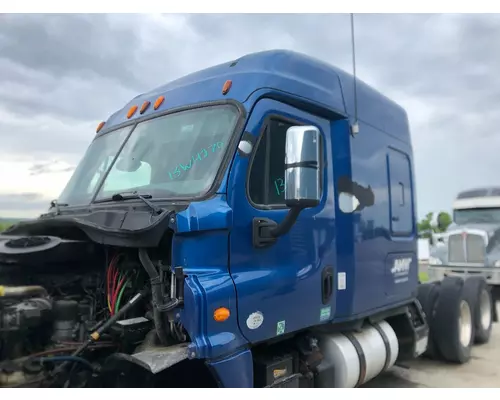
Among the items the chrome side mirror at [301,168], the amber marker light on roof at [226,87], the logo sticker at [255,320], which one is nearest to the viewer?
the chrome side mirror at [301,168]

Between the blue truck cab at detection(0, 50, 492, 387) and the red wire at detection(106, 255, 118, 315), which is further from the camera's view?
the red wire at detection(106, 255, 118, 315)

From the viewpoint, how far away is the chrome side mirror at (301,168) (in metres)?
2.74

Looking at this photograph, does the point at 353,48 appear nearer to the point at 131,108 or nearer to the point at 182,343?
the point at 131,108

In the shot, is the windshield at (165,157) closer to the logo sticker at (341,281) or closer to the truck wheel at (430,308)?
the logo sticker at (341,281)

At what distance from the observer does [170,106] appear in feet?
12.2

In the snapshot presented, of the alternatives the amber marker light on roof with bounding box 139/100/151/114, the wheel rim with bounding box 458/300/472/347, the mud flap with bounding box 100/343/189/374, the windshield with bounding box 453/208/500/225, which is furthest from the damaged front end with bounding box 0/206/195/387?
the windshield with bounding box 453/208/500/225

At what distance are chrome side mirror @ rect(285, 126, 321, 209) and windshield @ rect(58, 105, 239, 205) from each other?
0.54 metres

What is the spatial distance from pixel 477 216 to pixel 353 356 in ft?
32.5

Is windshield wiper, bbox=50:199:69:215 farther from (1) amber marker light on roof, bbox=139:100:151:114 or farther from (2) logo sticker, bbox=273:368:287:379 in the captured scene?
(2) logo sticker, bbox=273:368:287:379

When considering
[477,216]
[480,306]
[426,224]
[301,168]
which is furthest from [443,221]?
[301,168]

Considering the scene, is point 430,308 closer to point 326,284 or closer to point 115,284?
point 326,284

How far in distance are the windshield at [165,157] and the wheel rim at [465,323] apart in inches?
181

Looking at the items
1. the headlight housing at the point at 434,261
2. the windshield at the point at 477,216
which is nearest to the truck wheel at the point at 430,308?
the headlight housing at the point at 434,261

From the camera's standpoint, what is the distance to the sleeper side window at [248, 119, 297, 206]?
324cm
